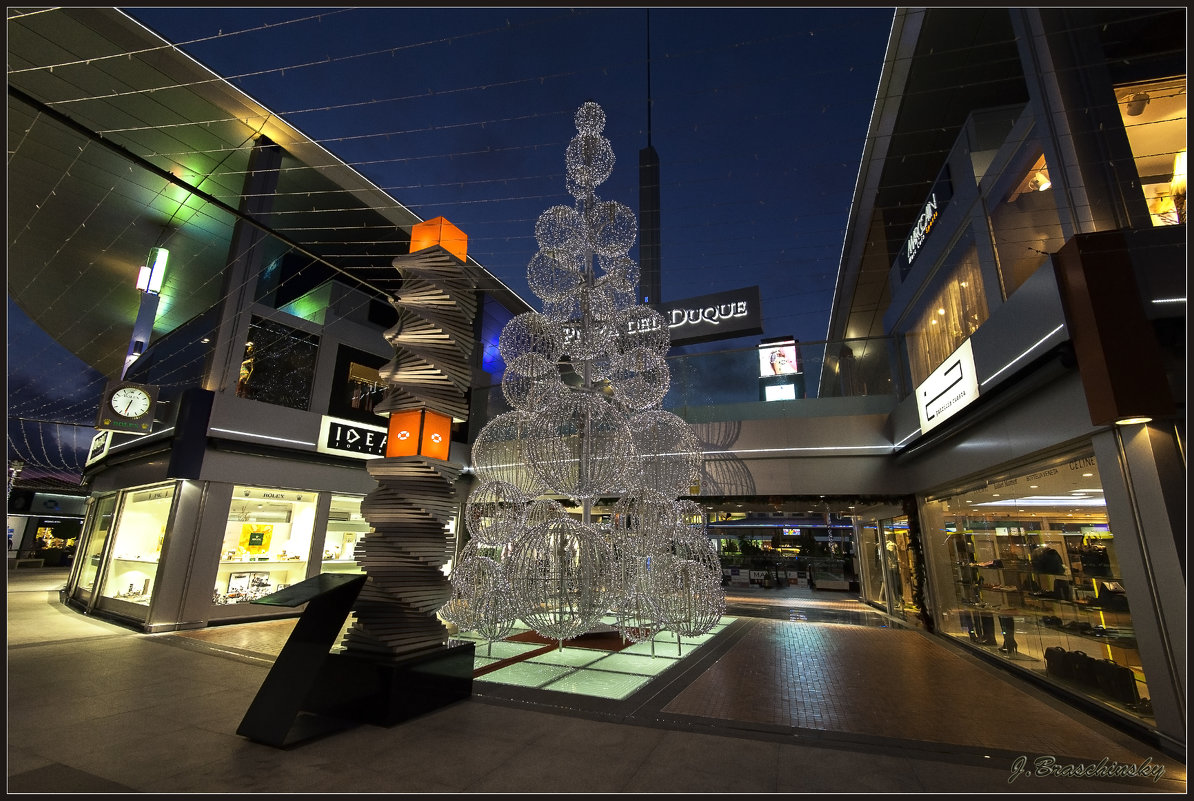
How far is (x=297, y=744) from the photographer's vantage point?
11.1ft

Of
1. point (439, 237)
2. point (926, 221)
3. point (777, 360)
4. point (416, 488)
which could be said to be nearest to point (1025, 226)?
point (926, 221)

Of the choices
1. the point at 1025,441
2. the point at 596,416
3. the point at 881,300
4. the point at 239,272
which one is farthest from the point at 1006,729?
the point at 881,300

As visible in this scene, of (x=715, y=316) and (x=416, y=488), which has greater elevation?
(x=715, y=316)

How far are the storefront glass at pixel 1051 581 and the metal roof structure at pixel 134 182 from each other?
721cm

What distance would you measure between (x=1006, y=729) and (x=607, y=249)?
19.7 ft

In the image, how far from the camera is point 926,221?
874 cm

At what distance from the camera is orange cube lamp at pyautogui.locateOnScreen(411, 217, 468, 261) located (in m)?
5.20

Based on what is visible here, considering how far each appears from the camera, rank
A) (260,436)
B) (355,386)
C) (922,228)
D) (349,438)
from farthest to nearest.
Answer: (355,386) → (349,438) → (260,436) → (922,228)

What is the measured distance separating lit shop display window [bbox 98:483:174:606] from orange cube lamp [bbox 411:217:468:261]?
22.0 ft

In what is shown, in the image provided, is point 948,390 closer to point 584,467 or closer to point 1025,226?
point 1025,226

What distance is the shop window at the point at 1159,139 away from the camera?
14.3ft

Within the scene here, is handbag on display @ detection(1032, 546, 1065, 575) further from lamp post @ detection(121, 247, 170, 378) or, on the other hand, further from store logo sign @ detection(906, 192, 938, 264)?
lamp post @ detection(121, 247, 170, 378)

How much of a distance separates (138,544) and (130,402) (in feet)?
8.49

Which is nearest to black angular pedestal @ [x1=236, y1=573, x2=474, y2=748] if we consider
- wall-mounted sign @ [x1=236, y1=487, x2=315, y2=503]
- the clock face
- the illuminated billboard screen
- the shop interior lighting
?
the shop interior lighting
